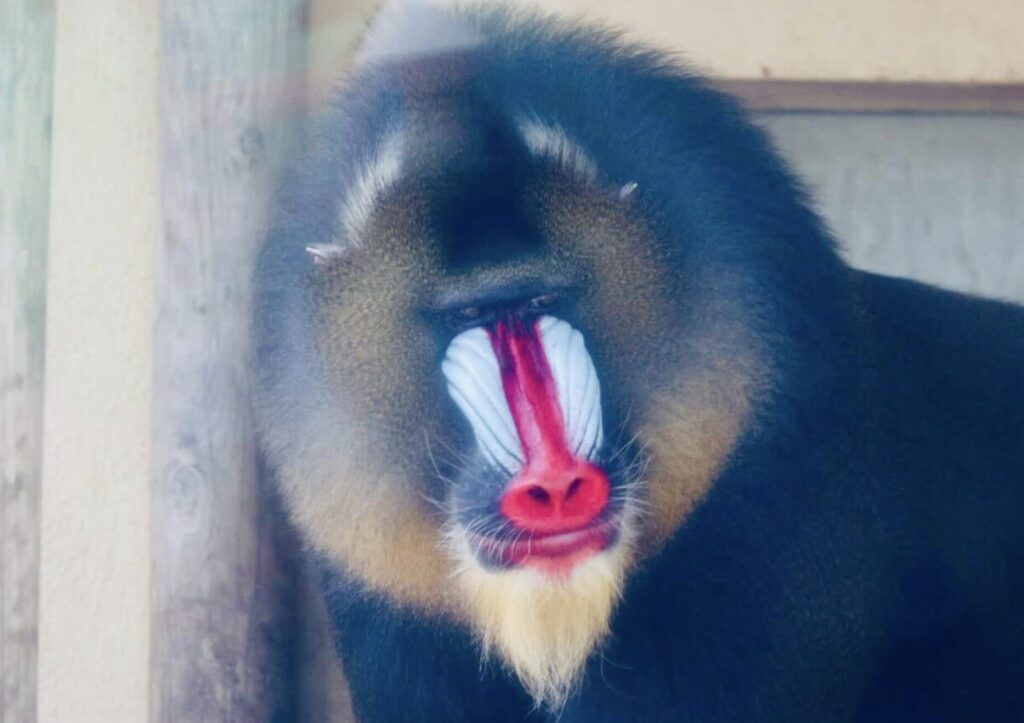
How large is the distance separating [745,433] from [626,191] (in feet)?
1.61

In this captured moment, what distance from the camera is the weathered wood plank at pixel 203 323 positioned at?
330cm

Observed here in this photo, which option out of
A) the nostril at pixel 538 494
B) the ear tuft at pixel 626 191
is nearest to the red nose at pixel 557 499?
the nostril at pixel 538 494

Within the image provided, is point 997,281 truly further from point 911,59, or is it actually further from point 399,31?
point 399,31

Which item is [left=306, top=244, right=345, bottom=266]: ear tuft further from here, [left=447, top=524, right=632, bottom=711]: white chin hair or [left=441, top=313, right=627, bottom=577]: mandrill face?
[left=447, top=524, right=632, bottom=711]: white chin hair

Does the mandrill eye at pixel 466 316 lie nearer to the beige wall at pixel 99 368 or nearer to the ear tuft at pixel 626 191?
the ear tuft at pixel 626 191

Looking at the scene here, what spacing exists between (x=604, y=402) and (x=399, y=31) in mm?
864

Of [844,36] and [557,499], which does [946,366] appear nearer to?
[844,36]

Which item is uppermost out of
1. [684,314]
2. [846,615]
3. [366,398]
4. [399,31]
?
[399,31]

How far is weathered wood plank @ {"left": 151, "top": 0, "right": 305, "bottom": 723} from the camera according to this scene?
330 cm

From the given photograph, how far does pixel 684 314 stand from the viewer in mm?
2727

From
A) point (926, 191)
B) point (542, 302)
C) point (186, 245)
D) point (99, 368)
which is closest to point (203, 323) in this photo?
point (186, 245)

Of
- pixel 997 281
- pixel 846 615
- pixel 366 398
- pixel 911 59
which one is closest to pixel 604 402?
pixel 366 398

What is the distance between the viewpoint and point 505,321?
260 centimetres

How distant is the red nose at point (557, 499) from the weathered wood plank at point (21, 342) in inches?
48.9
